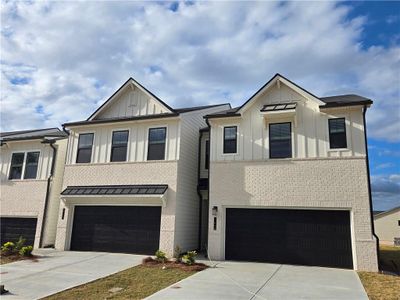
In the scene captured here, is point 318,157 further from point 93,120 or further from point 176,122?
point 93,120

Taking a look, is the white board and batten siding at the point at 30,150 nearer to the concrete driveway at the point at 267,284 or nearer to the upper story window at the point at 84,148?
the upper story window at the point at 84,148

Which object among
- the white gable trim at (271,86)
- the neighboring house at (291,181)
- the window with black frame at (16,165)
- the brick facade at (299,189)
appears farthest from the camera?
the window with black frame at (16,165)

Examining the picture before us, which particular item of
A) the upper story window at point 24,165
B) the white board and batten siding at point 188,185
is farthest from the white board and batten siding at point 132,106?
the upper story window at point 24,165

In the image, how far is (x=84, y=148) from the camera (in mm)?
18281

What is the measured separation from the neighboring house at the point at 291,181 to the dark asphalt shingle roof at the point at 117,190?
101 inches

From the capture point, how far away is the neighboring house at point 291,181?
1342 cm

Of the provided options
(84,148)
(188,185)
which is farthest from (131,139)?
(188,185)

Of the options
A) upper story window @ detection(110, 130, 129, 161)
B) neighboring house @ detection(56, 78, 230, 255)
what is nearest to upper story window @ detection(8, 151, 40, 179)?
neighboring house @ detection(56, 78, 230, 255)

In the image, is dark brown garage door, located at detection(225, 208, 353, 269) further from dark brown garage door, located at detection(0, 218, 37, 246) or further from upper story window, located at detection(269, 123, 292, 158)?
dark brown garage door, located at detection(0, 218, 37, 246)

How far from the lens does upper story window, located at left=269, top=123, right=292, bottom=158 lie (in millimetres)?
14781

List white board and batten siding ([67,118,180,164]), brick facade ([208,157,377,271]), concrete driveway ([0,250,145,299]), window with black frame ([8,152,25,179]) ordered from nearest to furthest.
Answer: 1. concrete driveway ([0,250,145,299])
2. brick facade ([208,157,377,271])
3. white board and batten siding ([67,118,180,164])
4. window with black frame ([8,152,25,179])

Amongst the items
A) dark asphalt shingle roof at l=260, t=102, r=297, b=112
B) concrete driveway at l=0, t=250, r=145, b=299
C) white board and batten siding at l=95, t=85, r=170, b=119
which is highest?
white board and batten siding at l=95, t=85, r=170, b=119

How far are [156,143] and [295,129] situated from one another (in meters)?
6.85

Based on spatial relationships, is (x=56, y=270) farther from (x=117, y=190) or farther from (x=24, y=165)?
(x=24, y=165)
